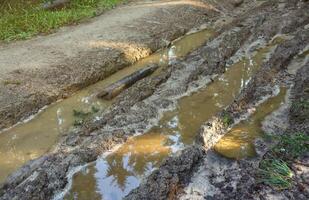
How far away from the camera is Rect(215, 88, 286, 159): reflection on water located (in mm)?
6758

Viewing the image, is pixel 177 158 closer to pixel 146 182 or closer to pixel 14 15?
pixel 146 182

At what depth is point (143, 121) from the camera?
7805mm

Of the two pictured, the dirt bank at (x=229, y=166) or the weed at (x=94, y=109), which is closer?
the dirt bank at (x=229, y=166)

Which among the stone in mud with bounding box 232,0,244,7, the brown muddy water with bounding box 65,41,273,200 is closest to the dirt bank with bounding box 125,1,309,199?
the brown muddy water with bounding box 65,41,273,200

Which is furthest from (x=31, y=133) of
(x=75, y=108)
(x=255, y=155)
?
(x=255, y=155)

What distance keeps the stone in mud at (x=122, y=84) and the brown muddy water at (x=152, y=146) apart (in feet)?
4.07

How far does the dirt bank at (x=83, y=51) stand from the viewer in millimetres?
8924

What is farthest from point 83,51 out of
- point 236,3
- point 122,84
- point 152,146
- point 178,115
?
point 236,3

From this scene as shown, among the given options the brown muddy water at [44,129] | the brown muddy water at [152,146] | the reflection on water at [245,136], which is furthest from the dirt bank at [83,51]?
the reflection on water at [245,136]

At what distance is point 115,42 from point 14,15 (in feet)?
12.4

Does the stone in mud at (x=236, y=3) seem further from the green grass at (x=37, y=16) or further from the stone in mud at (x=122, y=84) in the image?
the stone in mud at (x=122, y=84)

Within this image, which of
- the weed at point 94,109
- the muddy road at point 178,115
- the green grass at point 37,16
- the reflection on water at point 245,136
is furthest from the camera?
the green grass at point 37,16

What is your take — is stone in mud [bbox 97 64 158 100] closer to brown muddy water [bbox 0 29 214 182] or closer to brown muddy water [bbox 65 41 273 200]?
brown muddy water [bbox 0 29 214 182]

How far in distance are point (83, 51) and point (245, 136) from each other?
16.5ft
